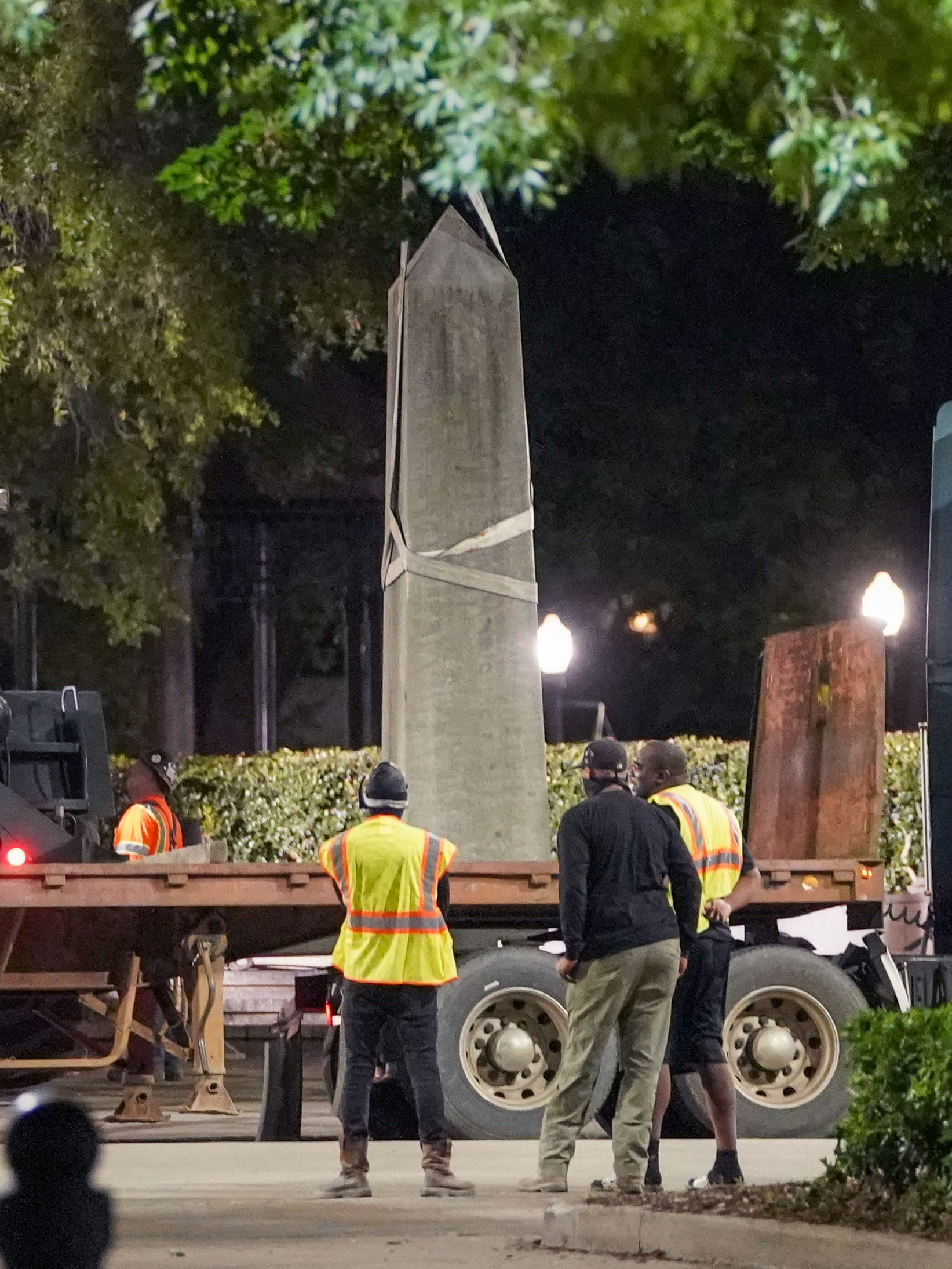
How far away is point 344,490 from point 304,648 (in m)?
2.08

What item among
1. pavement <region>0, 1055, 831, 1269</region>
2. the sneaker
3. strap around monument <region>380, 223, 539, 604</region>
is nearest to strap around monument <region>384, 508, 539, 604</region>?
Result: strap around monument <region>380, 223, 539, 604</region>

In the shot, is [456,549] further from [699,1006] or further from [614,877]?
[614,877]

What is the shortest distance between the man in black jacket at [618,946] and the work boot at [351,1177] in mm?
797

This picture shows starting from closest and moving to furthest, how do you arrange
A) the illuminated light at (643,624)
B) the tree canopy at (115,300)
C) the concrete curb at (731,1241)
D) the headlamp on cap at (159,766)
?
the concrete curb at (731,1241) → the headlamp on cap at (159,766) → the tree canopy at (115,300) → the illuminated light at (643,624)

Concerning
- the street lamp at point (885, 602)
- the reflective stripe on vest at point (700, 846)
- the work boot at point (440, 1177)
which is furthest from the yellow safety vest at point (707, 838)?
the street lamp at point (885, 602)

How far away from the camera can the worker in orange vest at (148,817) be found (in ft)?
51.3

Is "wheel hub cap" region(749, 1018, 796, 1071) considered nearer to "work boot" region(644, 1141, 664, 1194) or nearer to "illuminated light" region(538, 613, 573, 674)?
"work boot" region(644, 1141, 664, 1194)

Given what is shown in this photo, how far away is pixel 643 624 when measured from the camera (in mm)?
30375

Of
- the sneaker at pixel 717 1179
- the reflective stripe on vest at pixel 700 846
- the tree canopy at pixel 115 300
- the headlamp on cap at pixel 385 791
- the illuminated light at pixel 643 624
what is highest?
the tree canopy at pixel 115 300

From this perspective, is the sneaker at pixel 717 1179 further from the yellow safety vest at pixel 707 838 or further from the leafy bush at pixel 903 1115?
the leafy bush at pixel 903 1115

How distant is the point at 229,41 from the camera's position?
827 centimetres

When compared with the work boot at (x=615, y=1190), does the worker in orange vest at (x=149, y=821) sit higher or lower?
higher

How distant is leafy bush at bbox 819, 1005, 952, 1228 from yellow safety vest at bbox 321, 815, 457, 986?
7.56 ft

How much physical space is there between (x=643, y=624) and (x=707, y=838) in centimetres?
1967
